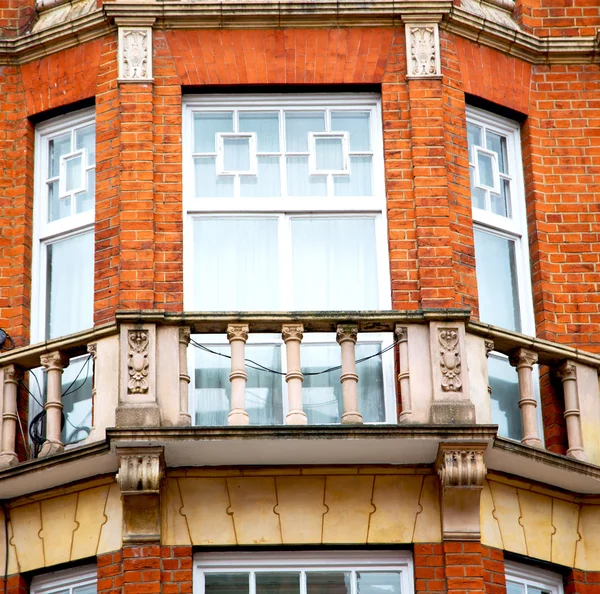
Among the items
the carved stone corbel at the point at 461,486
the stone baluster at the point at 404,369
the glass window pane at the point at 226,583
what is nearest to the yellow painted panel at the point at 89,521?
the glass window pane at the point at 226,583

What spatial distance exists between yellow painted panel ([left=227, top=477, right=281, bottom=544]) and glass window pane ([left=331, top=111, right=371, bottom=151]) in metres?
3.57

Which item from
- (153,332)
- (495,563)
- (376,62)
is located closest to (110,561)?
(153,332)

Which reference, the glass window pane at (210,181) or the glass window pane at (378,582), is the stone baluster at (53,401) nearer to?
the glass window pane at (210,181)

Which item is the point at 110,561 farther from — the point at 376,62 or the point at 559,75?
the point at 559,75

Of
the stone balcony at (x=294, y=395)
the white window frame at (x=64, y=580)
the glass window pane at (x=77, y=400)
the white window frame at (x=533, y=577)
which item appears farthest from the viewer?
the glass window pane at (x=77, y=400)

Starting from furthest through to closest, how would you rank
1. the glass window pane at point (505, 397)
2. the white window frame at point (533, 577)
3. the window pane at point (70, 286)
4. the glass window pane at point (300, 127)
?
the glass window pane at point (300, 127)
the window pane at point (70, 286)
the glass window pane at point (505, 397)
the white window frame at point (533, 577)

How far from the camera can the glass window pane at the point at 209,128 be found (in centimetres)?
1638

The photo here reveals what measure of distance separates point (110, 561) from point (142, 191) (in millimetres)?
3349

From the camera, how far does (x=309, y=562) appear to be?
14.5m

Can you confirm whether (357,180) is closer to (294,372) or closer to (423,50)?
(423,50)

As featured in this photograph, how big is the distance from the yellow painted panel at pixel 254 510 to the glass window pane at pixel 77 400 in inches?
61.9

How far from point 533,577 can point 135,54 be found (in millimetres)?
5899

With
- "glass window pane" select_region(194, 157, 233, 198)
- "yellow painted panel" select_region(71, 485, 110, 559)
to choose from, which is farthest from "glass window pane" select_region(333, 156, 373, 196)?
"yellow painted panel" select_region(71, 485, 110, 559)

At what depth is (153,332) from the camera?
14.7 metres
